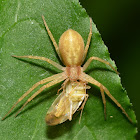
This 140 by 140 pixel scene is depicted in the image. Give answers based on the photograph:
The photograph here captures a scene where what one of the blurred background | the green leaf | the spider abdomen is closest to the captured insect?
the spider abdomen

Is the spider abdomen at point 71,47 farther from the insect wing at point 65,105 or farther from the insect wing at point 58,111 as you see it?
the insect wing at point 58,111

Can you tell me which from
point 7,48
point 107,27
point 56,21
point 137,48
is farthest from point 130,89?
point 7,48

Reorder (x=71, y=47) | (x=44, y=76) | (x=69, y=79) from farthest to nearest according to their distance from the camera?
(x=69, y=79), (x=44, y=76), (x=71, y=47)

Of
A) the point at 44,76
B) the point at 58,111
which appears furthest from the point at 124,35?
the point at 58,111

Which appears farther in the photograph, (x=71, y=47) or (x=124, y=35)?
(x=124, y=35)

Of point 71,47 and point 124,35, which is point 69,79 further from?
point 124,35

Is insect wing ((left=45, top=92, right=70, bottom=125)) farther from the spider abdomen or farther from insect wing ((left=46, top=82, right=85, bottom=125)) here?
the spider abdomen

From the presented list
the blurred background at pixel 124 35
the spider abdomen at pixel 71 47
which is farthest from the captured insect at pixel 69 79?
the blurred background at pixel 124 35
